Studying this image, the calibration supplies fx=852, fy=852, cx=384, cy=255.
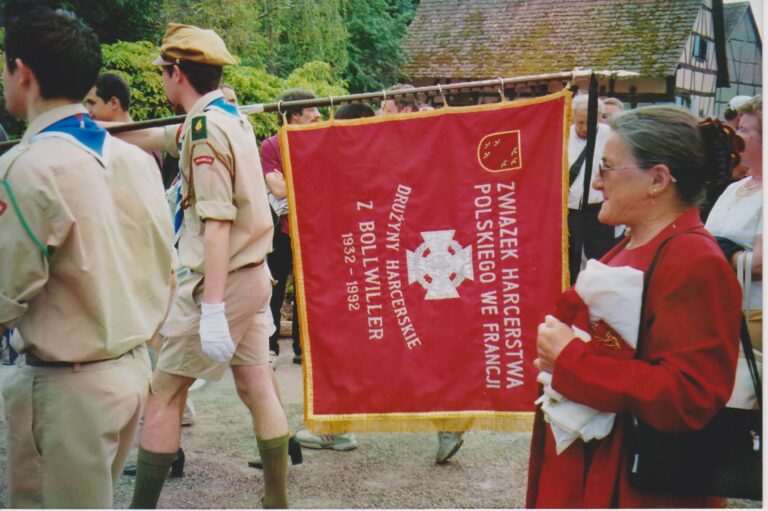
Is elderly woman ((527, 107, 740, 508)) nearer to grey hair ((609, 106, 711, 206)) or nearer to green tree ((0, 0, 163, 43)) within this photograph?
grey hair ((609, 106, 711, 206))

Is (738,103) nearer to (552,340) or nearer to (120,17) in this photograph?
(552,340)

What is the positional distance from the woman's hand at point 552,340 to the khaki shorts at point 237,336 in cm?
170

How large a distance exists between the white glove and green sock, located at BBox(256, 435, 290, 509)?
53 cm

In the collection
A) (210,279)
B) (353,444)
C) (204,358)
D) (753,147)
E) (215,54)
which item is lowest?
(353,444)

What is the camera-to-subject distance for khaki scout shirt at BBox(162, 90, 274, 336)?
3.37m

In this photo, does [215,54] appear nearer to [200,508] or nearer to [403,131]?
[403,131]

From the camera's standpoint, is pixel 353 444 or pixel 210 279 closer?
pixel 210 279

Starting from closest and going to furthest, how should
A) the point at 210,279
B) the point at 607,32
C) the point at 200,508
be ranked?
the point at 210,279 < the point at 200,508 < the point at 607,32

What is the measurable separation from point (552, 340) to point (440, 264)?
2011 millimetres

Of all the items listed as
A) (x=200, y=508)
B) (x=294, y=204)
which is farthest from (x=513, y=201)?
(x=200, y=508)

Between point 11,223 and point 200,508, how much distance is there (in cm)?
220

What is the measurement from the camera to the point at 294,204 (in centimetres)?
426

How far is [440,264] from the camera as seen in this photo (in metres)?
4.17

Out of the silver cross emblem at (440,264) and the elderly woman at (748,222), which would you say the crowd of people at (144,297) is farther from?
the silver cross emblem at (440,264)
